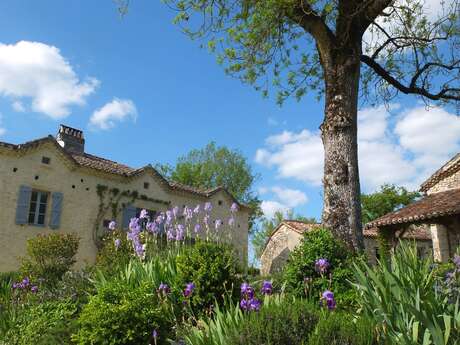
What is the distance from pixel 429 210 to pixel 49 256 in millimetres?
14298

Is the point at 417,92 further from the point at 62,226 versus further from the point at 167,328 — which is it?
the point at 62,226

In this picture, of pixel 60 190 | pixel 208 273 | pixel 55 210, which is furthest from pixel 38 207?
pixel 208 273

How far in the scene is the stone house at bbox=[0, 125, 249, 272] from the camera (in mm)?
16031

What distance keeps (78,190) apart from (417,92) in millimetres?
14066

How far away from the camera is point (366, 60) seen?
987 cm

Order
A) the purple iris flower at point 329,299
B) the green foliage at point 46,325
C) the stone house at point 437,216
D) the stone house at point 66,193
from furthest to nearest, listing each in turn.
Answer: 1. the stone house at point 437,216
2. the stone house at point 66,193
3. the green foliage at point 46,325
4. the purple iris flower at point 329,299

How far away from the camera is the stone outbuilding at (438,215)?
16.5 metres

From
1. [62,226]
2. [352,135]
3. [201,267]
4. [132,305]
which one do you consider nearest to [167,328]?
[132,305]

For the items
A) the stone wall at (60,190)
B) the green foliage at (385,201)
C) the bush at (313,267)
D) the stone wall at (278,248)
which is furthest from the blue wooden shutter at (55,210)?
the green foliage at (385,201)

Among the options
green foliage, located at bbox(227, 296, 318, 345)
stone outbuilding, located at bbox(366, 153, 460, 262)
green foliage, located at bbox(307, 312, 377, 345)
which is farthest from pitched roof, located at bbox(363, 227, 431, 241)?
green foliage, located at bbox(307, 312, 377, 345)

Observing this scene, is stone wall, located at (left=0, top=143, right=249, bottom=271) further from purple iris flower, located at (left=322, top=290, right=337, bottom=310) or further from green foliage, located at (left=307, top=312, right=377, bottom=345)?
green foliage, located at (left=307, top=312, right=377, bottom=345)

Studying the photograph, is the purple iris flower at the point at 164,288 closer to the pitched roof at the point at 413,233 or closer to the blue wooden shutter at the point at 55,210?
the blue wooden shutter at the point at 55,210

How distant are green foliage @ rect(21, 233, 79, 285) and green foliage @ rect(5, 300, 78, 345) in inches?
202

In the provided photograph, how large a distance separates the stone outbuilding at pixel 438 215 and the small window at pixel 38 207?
14192mm
